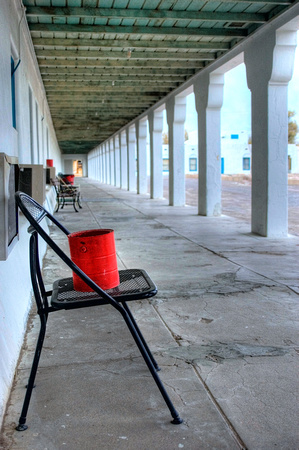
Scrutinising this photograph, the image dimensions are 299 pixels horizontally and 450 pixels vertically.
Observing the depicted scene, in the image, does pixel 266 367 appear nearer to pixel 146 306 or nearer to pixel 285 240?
pixel 146 306

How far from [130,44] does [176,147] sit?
5439 millimetres

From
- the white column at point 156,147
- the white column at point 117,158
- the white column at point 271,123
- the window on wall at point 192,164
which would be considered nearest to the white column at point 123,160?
the white column at point 117,158

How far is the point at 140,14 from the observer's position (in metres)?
7.85

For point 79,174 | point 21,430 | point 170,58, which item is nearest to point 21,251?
point 21,430

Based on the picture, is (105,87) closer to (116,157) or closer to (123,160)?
(123,160)

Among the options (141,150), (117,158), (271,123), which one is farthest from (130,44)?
(117,158)

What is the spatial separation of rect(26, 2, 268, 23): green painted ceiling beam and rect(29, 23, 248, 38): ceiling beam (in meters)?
0.76

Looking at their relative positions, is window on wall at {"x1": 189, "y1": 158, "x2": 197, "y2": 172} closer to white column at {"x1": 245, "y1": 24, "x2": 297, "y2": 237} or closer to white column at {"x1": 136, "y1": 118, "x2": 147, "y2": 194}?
white column at {"x1": 136, "y1": 118, "x2": 147, "y2": 194}

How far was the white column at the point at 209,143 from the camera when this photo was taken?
11.4 meters

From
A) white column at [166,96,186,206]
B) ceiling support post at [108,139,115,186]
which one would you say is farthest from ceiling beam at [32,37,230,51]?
ceiling support post at [108,139,115,186]

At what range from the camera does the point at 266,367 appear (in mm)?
2828

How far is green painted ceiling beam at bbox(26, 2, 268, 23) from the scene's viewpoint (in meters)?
7.59

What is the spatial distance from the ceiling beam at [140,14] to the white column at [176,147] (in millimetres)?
6343

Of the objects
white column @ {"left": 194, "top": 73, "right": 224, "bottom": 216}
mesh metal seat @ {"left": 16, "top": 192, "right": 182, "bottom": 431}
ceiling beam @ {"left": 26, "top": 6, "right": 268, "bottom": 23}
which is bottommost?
mesh metal seat @ {"left": 16, "top": 192, "right": 182, "bottom": 431}
